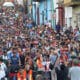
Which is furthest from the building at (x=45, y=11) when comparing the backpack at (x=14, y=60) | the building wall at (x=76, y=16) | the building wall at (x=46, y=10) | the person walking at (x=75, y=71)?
the person walking at (x=75, y=71)

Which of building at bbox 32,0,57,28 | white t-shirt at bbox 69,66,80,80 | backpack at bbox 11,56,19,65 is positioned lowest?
building at bbox 32,0,57,28

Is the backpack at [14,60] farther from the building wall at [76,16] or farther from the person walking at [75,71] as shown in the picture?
the building wall at [76,16]

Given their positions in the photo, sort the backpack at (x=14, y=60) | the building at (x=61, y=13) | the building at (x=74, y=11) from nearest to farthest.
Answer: the backpack at (x=14, y=60)
the building at (x=74, y=11)
the building at (x=61, y=13)

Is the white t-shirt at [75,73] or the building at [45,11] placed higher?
the white t-shirt at [75,73]

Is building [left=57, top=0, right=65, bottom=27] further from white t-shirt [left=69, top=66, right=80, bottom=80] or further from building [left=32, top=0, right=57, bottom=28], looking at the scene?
white t-shirt [left=69, top=66, right=80, bottom=80]

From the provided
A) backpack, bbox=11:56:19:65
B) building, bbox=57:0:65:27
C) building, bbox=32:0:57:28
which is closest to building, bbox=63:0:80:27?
building, bbox=57:0:65:27

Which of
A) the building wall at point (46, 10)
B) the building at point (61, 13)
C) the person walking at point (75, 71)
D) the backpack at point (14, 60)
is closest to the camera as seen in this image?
the person walking at point (75, 71)

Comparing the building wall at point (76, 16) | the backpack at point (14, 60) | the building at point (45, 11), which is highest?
the backpack at point (14, 60)

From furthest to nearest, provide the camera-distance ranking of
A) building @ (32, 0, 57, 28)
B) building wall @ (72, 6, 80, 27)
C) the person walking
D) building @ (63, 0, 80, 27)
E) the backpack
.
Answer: building @ (32, 0, 57, 28), building wall @ (72, 6, 80, 27), building @ (63, 0, 80, 27), the backpack, the person walking

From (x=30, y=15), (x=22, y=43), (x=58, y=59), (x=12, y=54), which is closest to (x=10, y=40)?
(x=22, y=43)

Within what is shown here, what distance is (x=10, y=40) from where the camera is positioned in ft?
94.4

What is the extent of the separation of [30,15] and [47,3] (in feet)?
30.9

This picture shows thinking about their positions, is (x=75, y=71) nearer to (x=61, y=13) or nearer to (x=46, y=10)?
(x=61, y=13)

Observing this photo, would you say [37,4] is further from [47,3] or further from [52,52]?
[52,52]
